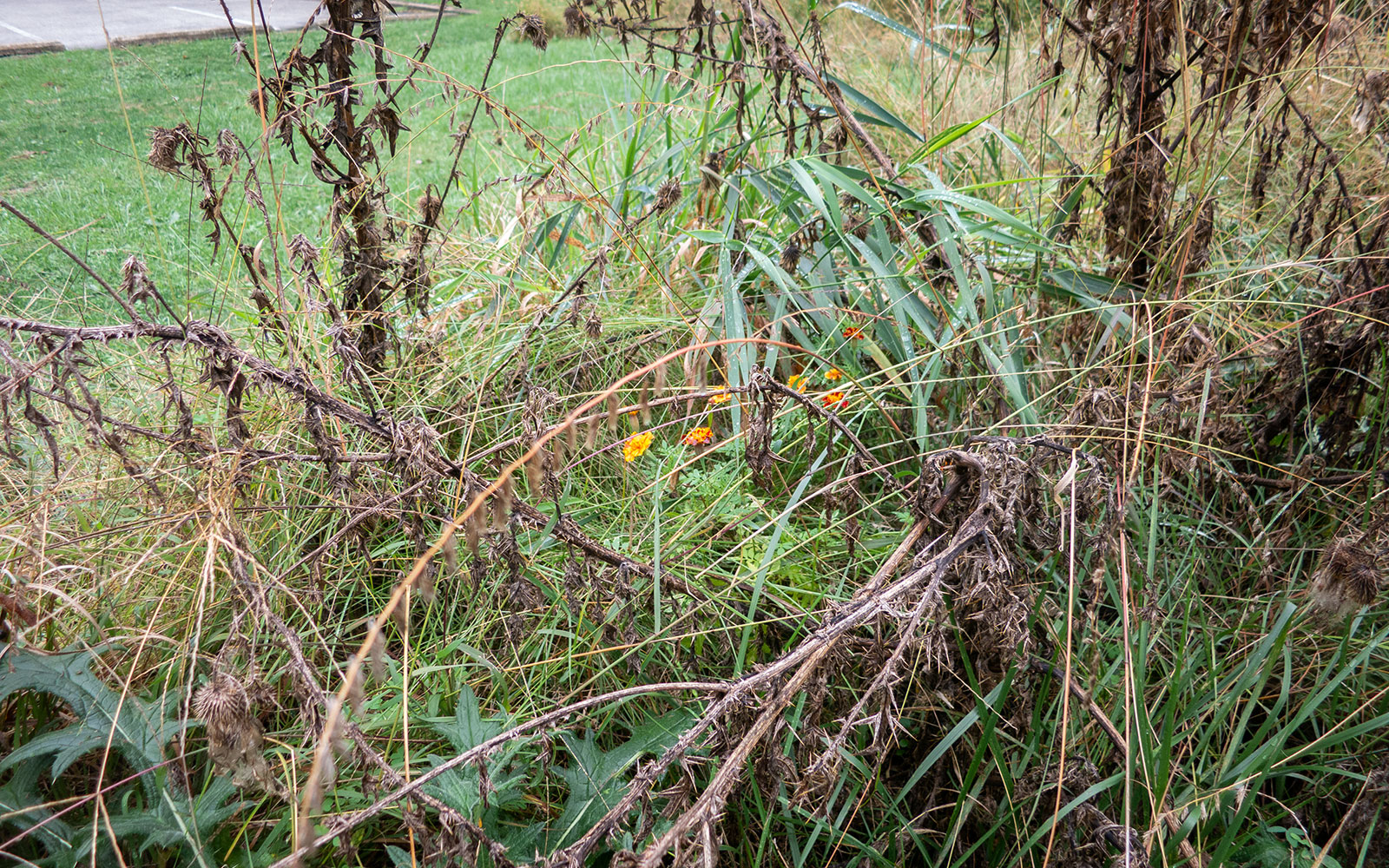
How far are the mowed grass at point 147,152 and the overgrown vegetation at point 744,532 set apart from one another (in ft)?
1.46

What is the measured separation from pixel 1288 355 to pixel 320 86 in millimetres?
1947

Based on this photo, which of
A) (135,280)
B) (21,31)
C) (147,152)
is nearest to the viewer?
(135,280)

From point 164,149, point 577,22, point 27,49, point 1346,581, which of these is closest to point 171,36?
point 27,49

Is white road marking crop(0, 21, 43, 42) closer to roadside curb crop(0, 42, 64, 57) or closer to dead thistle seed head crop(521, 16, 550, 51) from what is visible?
roadside curb crop(0, 42, 64, 57)

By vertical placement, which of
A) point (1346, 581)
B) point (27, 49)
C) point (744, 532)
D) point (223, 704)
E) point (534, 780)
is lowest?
point (534, 780)

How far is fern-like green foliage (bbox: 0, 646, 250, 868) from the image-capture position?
107 centimetres

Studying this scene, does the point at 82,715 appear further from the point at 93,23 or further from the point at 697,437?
the point at 93,23

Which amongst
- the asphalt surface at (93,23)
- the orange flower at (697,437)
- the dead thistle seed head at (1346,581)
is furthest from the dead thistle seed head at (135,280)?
the asphalt surface at (93,23)

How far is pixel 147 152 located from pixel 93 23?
3228 mm

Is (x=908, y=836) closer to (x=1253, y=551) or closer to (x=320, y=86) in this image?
(x=1253, y=551)

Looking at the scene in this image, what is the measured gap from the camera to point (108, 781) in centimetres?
123

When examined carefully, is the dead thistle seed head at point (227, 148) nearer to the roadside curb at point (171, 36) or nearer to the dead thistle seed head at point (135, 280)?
the dead thistle seed head at point (135, 280)

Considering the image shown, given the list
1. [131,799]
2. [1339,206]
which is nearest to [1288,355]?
[1339,206]

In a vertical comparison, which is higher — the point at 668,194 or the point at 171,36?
the point at 171,36
